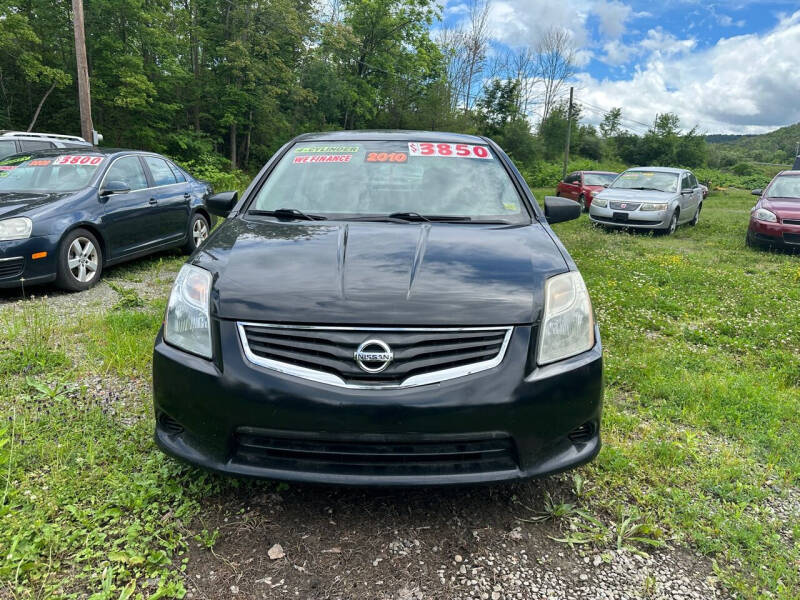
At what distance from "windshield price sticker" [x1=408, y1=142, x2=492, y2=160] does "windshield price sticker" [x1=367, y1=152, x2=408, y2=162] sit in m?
0.07

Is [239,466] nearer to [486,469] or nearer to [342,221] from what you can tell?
A: [486,469]

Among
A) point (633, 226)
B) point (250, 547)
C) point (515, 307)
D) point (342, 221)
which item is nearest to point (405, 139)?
point (342, 221)

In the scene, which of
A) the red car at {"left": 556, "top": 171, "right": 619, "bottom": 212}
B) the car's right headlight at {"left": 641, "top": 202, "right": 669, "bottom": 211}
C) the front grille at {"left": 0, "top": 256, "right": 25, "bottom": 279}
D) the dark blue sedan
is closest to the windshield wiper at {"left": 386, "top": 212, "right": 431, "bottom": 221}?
the dark blue sedan

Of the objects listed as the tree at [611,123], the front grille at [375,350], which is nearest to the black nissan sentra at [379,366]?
the front grille at [375,350]

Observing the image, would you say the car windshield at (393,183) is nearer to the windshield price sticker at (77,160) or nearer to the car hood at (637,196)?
the windshield price sticker at (77,160)

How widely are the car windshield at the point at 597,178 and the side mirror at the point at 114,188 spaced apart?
50.5 ft

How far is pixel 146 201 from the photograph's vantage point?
669 centimetres

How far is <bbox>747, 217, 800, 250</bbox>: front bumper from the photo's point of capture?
30.9 ft

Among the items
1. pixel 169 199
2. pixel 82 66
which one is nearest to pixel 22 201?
pixel 169 199

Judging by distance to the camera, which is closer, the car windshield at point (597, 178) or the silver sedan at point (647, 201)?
the silver sedan at point (647, 201)

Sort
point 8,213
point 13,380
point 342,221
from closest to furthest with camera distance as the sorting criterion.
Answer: point 342,221, point 13,380, point 8,213

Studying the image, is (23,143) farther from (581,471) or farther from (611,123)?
(611,123)

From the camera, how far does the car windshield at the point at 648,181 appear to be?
1305 centimetres

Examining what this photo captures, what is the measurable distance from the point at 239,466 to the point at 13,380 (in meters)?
2.34
